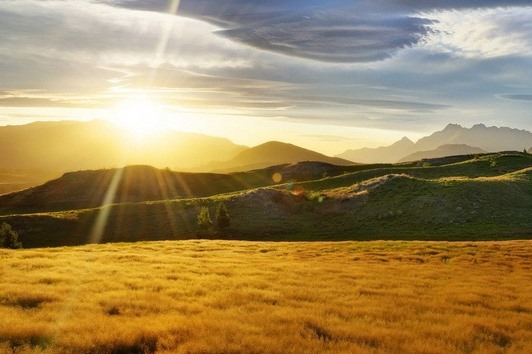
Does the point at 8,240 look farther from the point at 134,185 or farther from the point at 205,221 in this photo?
the point at 134,185

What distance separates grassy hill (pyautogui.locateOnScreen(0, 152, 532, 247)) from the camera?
59094 mm

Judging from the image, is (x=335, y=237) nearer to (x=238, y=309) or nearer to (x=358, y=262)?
(x=358, y=262)

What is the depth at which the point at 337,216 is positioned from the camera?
229ft

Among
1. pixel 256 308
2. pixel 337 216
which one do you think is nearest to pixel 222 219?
pixel 337 216

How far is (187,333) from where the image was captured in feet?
37.6

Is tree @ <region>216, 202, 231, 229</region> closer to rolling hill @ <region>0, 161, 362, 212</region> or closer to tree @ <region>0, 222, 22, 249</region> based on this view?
tree @ <region>0, 222, 22, 249</region>

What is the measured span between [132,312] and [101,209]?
65.3 meters

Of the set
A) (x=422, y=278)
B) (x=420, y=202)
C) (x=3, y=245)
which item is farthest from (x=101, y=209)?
(x=422, y=278)

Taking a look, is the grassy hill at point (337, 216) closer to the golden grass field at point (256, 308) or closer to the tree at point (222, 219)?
the tree at point (222, 219)

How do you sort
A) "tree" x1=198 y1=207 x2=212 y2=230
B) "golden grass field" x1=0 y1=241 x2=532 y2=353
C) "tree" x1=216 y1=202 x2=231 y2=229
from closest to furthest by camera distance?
"golden grass field" x1=0 y1=241 x2=532 y2=353 → "tree" x1=198 y1=207 x2=212 y2=230 → "tree" x1=216 y1=202 x2=231 y2=229

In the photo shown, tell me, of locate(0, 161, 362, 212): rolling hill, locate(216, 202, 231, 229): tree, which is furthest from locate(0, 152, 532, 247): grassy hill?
locate(0, 161, 362, 212): rolling hill

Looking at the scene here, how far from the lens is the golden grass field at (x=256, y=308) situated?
10898 mm

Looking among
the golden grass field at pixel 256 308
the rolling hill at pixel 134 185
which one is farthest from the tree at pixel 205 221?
the rolling hill at pixel 134 185

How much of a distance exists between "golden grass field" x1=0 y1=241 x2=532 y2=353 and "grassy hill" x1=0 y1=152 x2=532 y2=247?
105 feet
